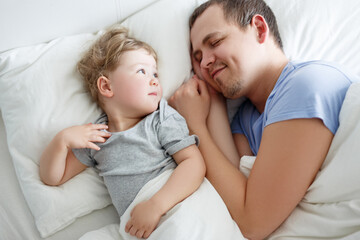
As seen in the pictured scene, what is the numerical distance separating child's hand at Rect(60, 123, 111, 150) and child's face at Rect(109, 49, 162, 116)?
0.12 m

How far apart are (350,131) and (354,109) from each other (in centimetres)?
6

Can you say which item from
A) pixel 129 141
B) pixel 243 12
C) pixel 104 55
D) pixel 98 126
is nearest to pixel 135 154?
pixel 129 141

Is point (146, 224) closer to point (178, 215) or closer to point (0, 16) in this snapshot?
point (178, 215)

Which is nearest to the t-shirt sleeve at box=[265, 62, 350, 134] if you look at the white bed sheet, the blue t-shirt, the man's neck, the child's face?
the blue t-shirt

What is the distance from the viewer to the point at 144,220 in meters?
0.86

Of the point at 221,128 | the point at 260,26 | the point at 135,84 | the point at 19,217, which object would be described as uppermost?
the point at 260,26

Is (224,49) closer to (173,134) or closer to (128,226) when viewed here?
(173,134)

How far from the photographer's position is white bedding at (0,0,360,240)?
1018 millimetres

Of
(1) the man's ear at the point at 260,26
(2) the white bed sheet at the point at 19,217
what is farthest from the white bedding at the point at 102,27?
(1) the man's ear at the point at 260,26

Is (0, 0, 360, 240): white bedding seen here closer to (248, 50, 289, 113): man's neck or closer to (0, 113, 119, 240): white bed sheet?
(0, 113, 119, 240): white bed sheet

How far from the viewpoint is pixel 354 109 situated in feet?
2.66

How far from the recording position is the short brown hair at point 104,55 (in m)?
1.08

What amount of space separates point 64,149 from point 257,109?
734mm

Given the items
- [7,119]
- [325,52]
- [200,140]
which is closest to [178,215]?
[200,140]
